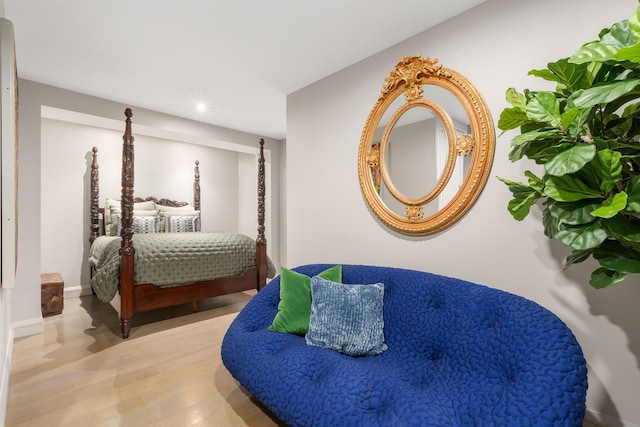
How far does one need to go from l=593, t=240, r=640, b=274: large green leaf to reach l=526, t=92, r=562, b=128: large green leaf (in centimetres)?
44

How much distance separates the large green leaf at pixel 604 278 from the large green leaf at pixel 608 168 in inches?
11.9

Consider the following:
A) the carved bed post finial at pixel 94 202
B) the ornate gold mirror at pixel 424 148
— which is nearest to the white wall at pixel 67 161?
the carved bed post finial at pixel 94 202

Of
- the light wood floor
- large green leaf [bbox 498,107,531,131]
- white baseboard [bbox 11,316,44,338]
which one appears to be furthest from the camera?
white baseboard [bbox 11,316,44,338]

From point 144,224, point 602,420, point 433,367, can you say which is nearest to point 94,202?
point 144,224

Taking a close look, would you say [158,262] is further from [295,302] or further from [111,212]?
[111,212]

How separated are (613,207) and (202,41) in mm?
2592

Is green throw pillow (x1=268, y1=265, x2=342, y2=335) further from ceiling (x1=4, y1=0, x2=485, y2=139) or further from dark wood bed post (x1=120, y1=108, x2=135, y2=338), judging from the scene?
ceiling (x1=4, y1=0, x2=485, y2=139)

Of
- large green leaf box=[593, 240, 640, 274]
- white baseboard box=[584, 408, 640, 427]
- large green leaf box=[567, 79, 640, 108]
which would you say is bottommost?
white baseboard box=[584, 408, 640, 427]

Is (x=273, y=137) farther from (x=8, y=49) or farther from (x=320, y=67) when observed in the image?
(x=8, y=49)

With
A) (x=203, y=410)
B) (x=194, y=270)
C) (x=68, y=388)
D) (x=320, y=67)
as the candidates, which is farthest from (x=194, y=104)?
(x=203, y=410)

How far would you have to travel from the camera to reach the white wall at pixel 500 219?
148cm

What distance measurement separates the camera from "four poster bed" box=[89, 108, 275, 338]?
9.02 feet

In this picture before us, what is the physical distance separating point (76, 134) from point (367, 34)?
429 centimetres

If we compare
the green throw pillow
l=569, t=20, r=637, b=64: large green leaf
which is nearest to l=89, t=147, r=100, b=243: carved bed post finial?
the green throw pillow
